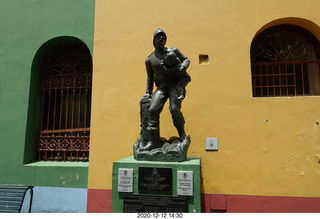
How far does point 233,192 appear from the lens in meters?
3.77

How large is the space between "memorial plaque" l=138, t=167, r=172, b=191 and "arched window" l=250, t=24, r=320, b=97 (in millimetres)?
2626

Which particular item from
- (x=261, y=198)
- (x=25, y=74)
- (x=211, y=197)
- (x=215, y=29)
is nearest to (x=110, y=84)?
(x=25, y=74)

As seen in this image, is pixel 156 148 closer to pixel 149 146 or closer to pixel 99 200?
pixel 149 146

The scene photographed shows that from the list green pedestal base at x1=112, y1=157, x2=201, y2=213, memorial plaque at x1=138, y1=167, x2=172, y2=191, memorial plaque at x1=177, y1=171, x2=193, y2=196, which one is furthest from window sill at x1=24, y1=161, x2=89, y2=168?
memorial plaque at x1=177, y1=171, x2=193, y2=196

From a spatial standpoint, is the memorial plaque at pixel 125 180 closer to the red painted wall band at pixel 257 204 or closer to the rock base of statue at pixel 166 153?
the rock base of statue at pixel 166 153

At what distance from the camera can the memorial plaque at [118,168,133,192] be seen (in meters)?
2.71

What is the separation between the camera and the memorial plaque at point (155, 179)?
2.64m

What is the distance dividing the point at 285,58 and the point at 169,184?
3379 mm

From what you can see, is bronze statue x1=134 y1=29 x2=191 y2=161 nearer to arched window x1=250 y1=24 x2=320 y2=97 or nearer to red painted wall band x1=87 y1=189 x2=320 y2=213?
red painted wall band x1=87 y1=189 x2=320 y2=213

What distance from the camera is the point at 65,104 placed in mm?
4879

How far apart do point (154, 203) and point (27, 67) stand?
12.9ft

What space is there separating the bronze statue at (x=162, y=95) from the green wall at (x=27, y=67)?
192 cm

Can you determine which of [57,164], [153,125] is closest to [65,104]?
[57,164]

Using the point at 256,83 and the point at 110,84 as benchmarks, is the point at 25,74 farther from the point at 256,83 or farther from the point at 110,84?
the point at 256,83
